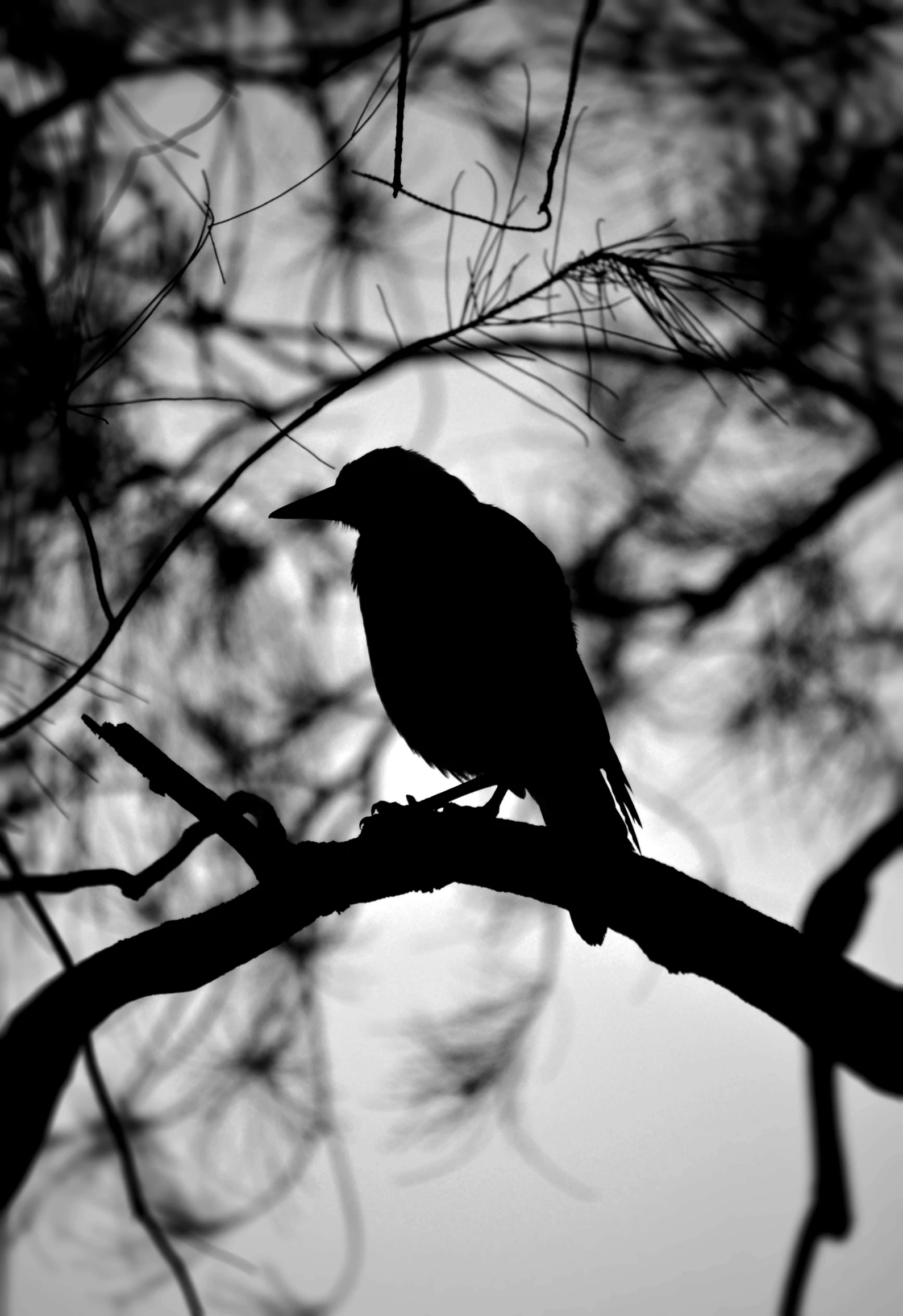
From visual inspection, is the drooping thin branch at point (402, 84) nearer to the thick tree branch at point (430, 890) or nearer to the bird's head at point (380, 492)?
the thick tree branch at point (430, 890)

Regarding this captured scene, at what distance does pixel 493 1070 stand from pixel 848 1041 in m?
2.09

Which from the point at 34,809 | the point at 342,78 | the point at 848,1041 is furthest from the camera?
the point at 342,78

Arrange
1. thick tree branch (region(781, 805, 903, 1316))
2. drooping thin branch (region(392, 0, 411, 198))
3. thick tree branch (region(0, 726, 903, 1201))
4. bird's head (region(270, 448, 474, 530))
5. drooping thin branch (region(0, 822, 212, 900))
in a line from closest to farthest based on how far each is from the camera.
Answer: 1. drooping thin branch (region(392, 0, 411, 198))
2. thick tree branch (region(0, 726, 903, 1201))
3. drooping thin branch (region(0, 822, 212, 900))
4. thick tree branch (region(781, 805, 903, 1316))
5. bird's head (region(270, 448, 474, 530))

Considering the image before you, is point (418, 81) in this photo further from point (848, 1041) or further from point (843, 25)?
point (848, 1041)

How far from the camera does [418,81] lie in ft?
9.27

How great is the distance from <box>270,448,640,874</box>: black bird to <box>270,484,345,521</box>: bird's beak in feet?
0.85

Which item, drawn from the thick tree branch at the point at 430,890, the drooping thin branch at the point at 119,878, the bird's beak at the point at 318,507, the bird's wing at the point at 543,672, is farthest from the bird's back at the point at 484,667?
the drooping thin branch at the point at 119,878

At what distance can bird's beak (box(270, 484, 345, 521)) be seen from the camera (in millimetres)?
2543

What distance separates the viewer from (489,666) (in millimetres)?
1993

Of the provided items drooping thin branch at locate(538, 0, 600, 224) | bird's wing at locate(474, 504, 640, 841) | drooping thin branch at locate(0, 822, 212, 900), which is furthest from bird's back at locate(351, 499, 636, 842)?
drooping thin branch at locate(538, 0, 600, 224)

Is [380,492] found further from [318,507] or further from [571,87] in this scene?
[571,87]

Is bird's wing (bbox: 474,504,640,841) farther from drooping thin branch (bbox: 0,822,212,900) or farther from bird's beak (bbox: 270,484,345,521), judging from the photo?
drooping thin branch (bbox: 0,822,212,900)

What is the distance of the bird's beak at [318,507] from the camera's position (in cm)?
254

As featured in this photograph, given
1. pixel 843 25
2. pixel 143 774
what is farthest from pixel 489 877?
pixel 843 25
